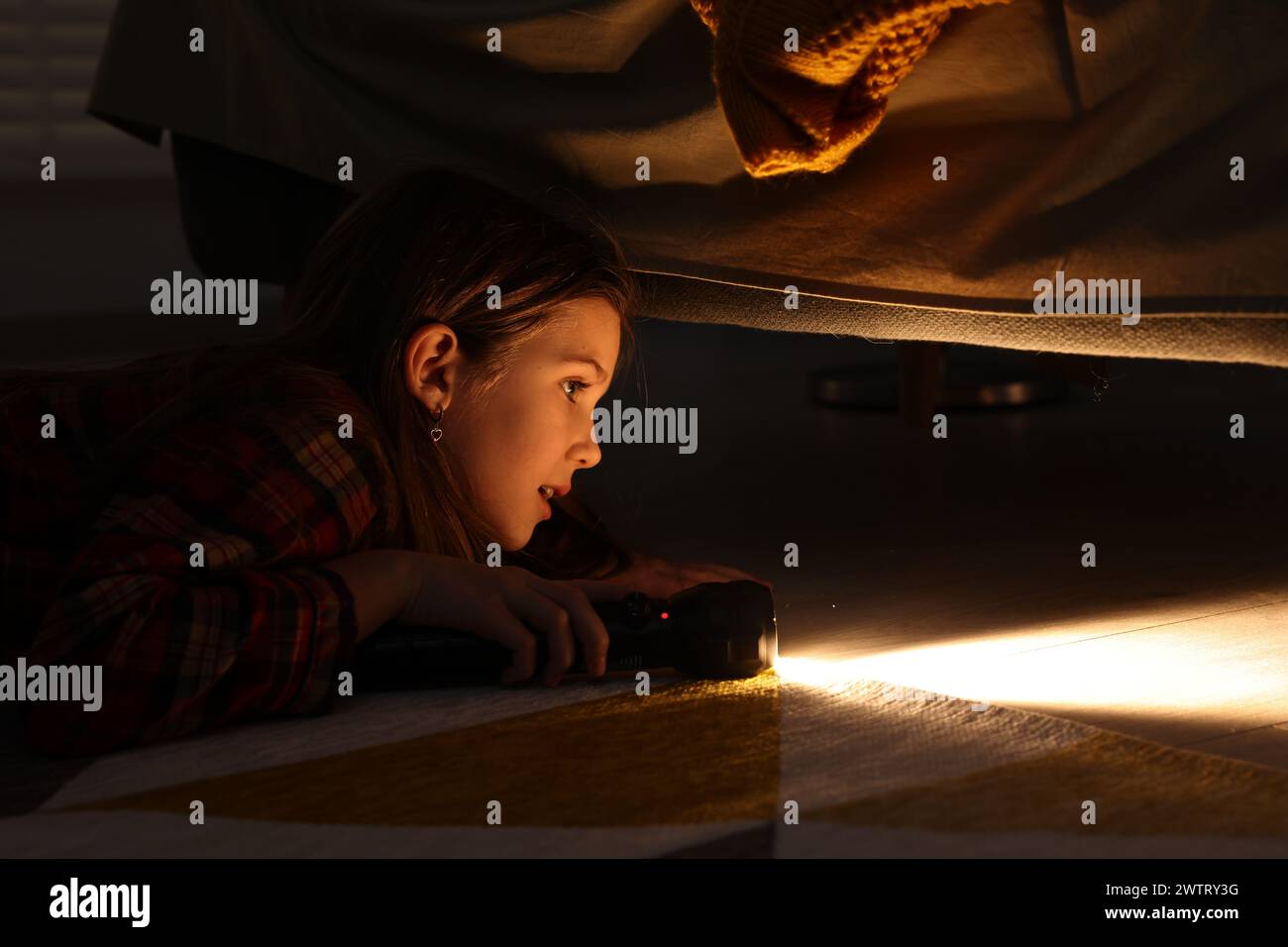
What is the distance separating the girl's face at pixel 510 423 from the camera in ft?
3.53

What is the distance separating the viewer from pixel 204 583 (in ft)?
2.83

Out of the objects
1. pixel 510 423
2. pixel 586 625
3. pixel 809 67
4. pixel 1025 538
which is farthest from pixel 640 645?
pixel 1025 538

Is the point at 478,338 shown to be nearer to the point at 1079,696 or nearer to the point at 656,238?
the point at 656,238

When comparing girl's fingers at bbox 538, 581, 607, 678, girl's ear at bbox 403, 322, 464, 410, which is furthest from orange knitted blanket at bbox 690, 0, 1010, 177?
girl's fingers at bbox 538, 581, 607, 678

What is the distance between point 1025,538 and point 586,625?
0.68 m

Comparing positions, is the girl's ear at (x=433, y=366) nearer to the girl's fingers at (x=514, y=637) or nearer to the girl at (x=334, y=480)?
the girl at (x=334, y=480)

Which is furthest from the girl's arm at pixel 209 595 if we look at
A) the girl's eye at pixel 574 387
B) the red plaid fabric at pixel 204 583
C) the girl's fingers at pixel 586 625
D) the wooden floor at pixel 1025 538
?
the wooden floor at pixel 1025 538

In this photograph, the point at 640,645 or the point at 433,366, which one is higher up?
the point at 433,366

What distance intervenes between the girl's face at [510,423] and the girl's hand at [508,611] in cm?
13

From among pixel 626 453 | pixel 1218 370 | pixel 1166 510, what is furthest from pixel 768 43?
pixel 1218 370

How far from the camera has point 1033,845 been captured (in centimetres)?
68

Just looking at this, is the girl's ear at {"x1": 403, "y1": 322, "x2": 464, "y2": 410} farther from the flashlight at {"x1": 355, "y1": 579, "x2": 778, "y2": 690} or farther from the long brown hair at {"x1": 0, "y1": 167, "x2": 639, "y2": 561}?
the flashlight at {"x1": 355, "y1": 579, "x2": 778, "y2": 690}

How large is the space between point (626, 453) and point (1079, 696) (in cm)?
115

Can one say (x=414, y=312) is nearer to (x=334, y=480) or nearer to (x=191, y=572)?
(x=334, y=480)
